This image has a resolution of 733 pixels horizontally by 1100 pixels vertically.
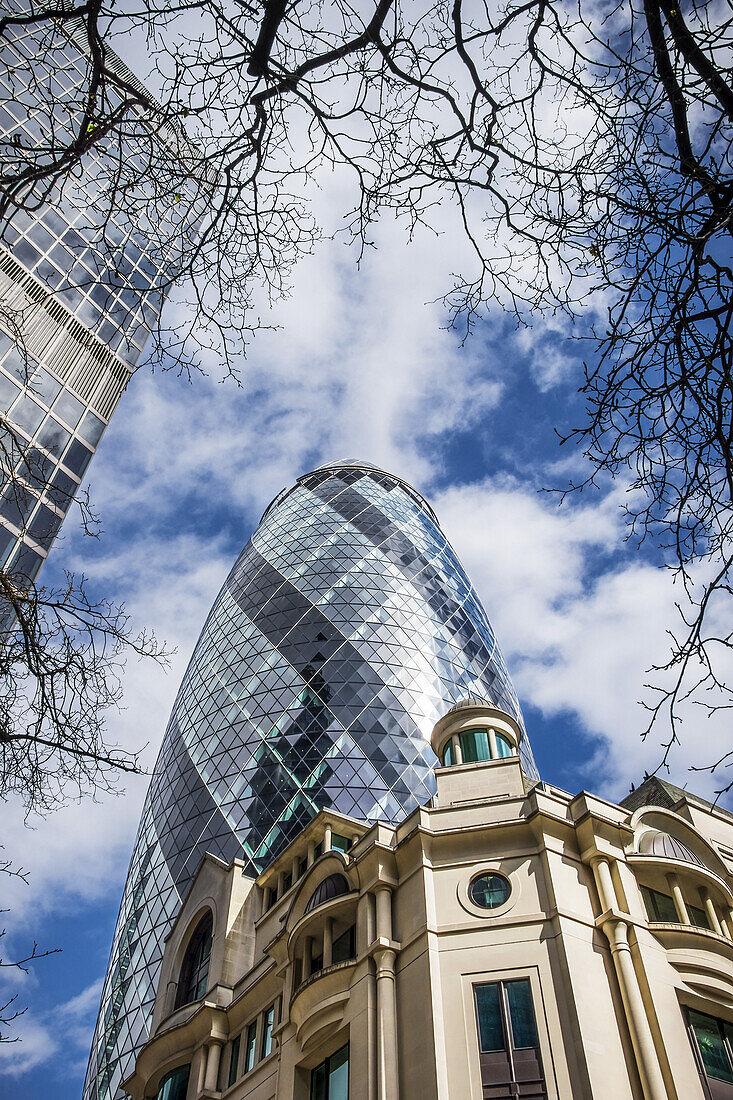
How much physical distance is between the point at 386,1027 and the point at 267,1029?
5.86 metres

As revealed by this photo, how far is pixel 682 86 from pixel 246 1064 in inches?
809

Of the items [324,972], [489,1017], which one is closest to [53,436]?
[324,972]

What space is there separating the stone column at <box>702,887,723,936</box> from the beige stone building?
4 cm

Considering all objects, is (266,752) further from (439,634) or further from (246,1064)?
(246,1064)

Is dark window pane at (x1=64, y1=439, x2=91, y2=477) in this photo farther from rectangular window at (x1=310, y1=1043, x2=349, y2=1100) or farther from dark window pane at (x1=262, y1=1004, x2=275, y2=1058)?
rectangular window at (x1=310, y1=1043, x2=349, y2=1100)

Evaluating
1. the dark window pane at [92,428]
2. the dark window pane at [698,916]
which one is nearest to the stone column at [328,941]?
the dark window pane at [698,916]

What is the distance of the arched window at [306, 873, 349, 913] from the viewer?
1773 centimetres

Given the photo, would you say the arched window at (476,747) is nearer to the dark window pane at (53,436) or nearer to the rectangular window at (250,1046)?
the rectangular window at (250,1046)

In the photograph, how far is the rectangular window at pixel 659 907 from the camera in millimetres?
15942

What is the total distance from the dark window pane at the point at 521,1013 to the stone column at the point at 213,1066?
9.61 metres

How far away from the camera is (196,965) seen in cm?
2525

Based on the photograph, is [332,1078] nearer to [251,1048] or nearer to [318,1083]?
[318,1083]

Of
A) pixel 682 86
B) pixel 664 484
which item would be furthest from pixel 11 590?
pixel 682 86

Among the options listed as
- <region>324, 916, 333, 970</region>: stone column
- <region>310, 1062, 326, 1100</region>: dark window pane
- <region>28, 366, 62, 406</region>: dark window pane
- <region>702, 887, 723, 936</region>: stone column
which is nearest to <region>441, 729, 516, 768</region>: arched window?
<region>324, 916, 333, 970</region>: stone column
